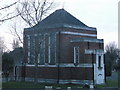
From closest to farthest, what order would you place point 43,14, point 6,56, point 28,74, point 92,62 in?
1. point 43,14
2. point 92,62
3. point 28,74
4. point 6,56

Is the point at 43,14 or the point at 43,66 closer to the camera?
the point at 43,14

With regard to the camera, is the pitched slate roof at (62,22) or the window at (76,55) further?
the pitched slate roof at (62,22)

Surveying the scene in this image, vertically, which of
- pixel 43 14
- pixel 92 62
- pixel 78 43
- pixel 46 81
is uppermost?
pixel 43 14

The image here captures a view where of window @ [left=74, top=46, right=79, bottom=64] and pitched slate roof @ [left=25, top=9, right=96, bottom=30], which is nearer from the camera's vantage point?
window @ [left=74, top=46, right=79, bottom=64]

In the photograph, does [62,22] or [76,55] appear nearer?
[76,55]

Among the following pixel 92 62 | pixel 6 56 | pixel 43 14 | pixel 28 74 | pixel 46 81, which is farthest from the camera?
pixel 6 56

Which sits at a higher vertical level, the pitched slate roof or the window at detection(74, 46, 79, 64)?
the pitched slate roof

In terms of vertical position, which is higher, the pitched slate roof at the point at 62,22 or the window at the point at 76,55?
the pitched slate roof at the point at 62,22

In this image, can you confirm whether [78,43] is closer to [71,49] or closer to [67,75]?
[71,49]

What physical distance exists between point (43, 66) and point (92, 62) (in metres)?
9.07

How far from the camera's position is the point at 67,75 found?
4406cm

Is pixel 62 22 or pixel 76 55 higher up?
pixel 62 22

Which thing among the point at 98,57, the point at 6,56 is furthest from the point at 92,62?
the point at 6,56

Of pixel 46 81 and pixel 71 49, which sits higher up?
pixel 71 49
